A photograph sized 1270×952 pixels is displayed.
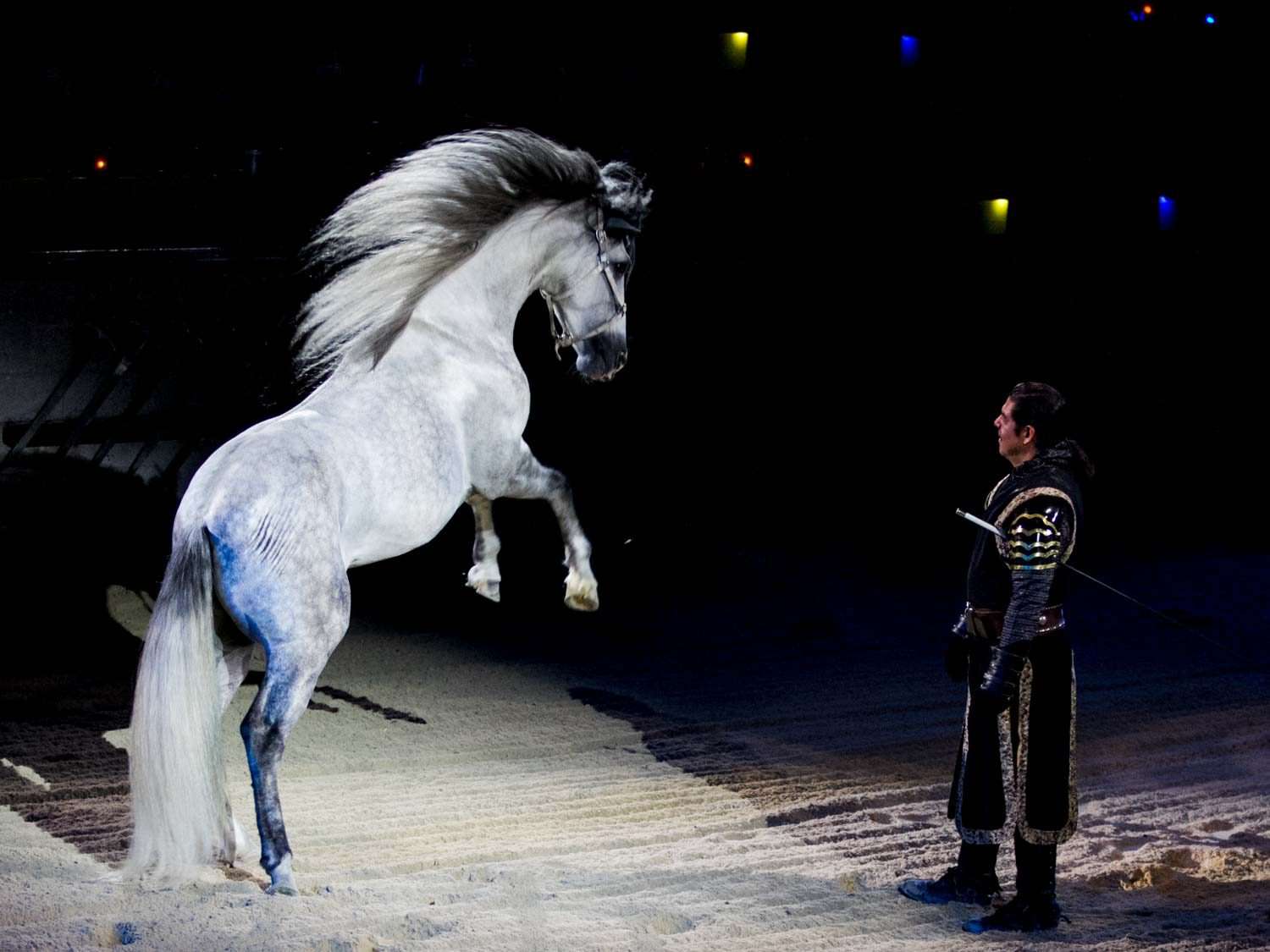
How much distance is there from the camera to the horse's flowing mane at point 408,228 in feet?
13.4

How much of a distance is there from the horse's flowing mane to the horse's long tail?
0.76m

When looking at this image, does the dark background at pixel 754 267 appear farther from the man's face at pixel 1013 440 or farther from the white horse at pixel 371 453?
the man's face at pixel 1013 440

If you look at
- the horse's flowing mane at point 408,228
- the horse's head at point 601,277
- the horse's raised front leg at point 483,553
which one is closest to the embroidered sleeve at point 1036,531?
the horse's head at point 601,277

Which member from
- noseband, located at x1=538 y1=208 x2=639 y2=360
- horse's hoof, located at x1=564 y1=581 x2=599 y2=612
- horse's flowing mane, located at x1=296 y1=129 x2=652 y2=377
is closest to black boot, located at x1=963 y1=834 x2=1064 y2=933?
horse's hoof, located at x1=564 y1=581 x2=599 y2=612

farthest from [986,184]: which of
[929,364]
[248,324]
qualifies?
[248,324]

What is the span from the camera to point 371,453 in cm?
389

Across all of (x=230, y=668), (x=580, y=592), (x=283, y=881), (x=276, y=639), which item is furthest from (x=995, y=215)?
(x=283, y=881)

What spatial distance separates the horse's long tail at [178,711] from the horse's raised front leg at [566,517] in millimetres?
971

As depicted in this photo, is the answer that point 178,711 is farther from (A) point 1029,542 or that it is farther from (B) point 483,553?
(A) point 1029,542

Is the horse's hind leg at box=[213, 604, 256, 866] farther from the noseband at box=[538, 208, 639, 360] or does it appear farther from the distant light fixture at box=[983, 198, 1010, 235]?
the distant light fixture at box=[983, 198, 1010, 235]

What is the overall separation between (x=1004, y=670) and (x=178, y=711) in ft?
7.52

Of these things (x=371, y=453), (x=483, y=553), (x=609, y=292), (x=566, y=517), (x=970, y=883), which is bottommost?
(x=970, y=883)

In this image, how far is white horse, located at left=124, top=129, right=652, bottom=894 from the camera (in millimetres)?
3764

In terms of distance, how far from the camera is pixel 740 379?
10594 millimetres
